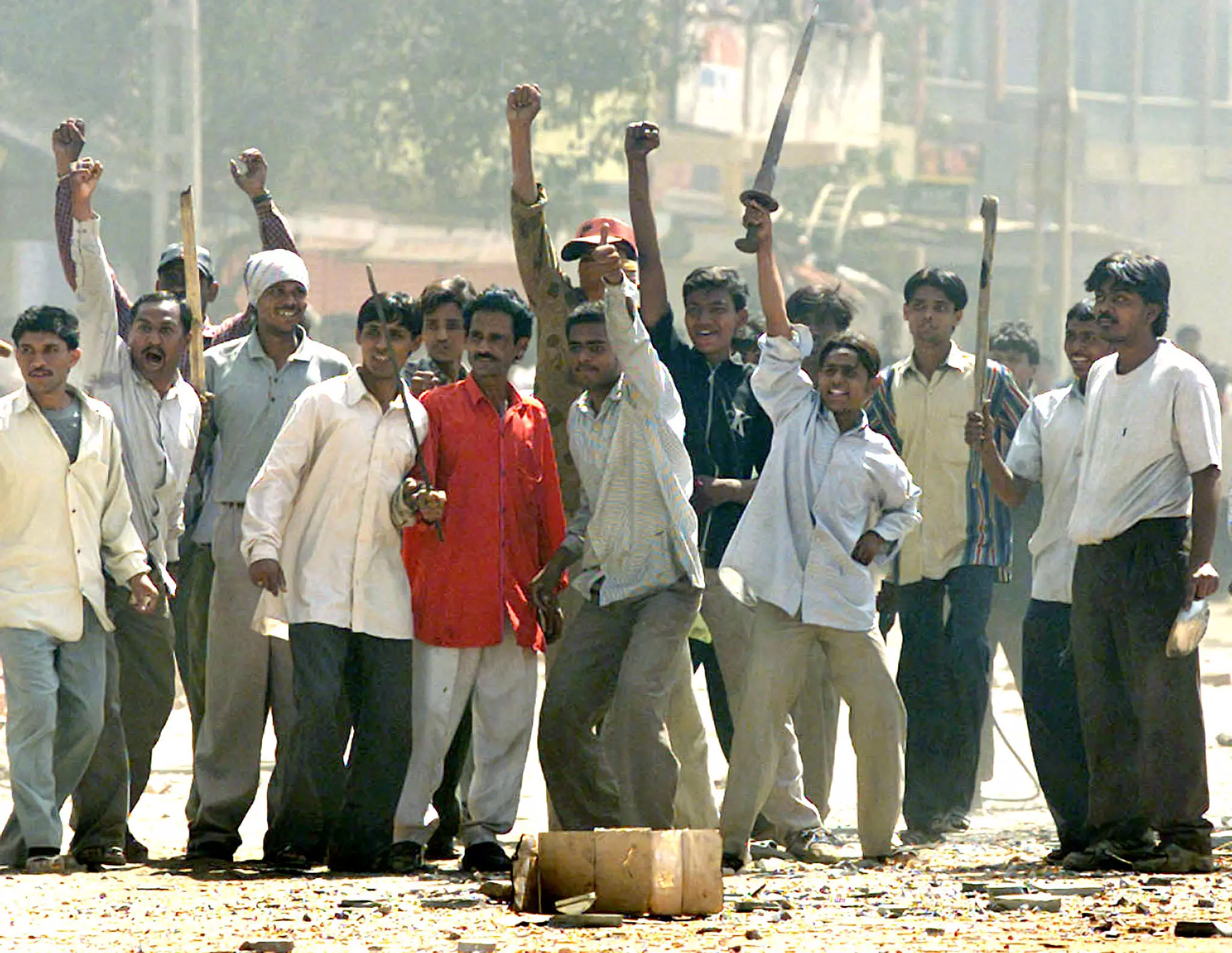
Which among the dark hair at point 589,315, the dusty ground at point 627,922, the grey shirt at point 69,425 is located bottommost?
the dusty ground at point 627,922

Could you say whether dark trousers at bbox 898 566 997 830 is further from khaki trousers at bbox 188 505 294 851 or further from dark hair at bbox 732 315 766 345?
khaki trousers at bbox 188 505 294 851

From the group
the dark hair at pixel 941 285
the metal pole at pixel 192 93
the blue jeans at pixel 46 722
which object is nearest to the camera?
the blue jeans at pixel 46 722

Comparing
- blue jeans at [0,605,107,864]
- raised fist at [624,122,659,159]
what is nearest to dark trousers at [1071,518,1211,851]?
raised fist at [624,122,659,159]

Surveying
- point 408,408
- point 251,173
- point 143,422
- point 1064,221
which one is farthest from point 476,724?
point 1064,221

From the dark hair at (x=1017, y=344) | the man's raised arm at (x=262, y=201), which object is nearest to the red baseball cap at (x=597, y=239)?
the man's raised arm at (x=262, y=201)

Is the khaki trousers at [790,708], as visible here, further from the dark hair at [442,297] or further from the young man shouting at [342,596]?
the dark hair at [442,297]

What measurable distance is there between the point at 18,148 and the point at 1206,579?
22.6 m

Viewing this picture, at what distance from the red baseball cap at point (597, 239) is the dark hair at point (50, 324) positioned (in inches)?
62.7

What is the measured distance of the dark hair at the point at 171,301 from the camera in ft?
26.4

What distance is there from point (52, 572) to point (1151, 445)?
3.46 m

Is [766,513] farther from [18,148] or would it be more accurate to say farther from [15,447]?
[18,148]

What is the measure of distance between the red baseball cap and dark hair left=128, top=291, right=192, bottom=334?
1.31 m

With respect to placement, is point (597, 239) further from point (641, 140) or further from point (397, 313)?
point (397, 313)

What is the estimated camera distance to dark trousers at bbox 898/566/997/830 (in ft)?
29.9
